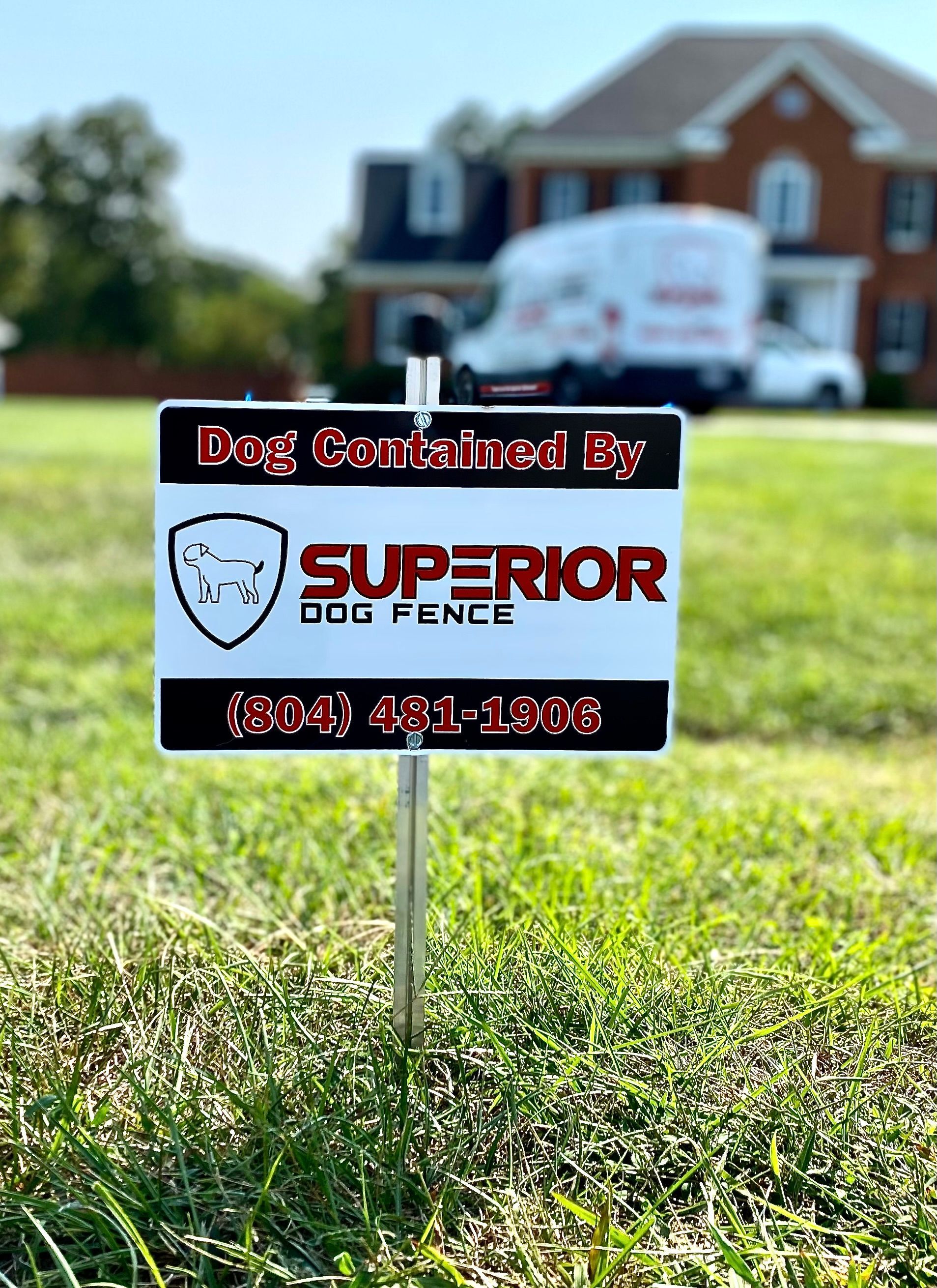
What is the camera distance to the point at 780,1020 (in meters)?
2.49

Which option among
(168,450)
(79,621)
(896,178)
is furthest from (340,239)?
(168,450)

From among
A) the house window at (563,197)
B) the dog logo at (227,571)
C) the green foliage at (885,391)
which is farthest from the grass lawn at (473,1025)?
the house window at (563,197)

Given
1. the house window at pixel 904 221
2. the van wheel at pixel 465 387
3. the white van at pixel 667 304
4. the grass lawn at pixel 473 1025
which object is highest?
the house window at pixel 904 221

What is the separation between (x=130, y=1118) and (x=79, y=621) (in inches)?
179

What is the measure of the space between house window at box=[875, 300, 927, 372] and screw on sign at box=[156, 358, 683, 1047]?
31296 mm

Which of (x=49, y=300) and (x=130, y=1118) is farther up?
(x=49, y=300)

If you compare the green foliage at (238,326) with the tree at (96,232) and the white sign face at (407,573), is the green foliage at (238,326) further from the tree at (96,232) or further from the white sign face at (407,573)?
the white sign face at (407,573)

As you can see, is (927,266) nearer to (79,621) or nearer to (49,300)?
(79,621)

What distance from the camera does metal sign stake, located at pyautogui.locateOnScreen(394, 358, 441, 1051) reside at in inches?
90.4

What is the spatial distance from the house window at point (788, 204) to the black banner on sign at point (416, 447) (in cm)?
3103

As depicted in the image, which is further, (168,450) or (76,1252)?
(168,450)

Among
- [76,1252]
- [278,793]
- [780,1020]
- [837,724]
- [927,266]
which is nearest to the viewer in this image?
[76,1252]

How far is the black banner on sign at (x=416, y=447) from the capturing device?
7.25 feet

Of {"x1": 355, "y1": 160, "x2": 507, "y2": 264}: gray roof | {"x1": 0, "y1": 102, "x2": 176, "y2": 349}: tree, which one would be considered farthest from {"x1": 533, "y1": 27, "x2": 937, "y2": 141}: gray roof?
{"x1": 0, "y1": 102, "x2": 176, "y2": 349}: tree
